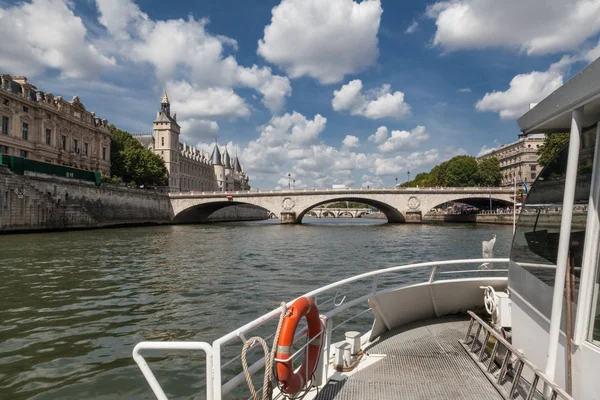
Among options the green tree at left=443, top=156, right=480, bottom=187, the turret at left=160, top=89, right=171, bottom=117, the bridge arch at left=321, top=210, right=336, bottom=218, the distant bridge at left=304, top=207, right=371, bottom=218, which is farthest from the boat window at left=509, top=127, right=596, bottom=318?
the bridge arch at left=321, top=210, right=336, bottom=218

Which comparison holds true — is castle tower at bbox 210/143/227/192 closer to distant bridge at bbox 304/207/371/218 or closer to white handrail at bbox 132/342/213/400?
distant bridge at bbox 304/207/371/218

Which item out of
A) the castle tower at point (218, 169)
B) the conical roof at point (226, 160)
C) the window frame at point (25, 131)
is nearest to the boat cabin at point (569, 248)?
the window frame at point (25, 131)

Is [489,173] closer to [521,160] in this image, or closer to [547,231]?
[521,160]

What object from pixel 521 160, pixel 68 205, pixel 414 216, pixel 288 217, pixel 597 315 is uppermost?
pixel 521 160

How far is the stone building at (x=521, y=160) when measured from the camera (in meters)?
86.3

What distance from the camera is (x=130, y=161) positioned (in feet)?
210

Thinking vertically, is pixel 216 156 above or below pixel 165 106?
below

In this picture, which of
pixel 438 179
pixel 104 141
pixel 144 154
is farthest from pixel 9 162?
pixel 438 179

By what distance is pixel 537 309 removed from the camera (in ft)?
11.3

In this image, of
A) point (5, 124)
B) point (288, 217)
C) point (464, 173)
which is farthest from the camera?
point (464, 173)

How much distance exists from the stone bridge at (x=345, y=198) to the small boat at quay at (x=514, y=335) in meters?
50.8

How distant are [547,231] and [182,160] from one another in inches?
3690

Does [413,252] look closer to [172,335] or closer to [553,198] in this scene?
[172,335]

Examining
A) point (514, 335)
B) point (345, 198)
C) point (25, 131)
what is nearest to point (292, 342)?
point (514, 335)
